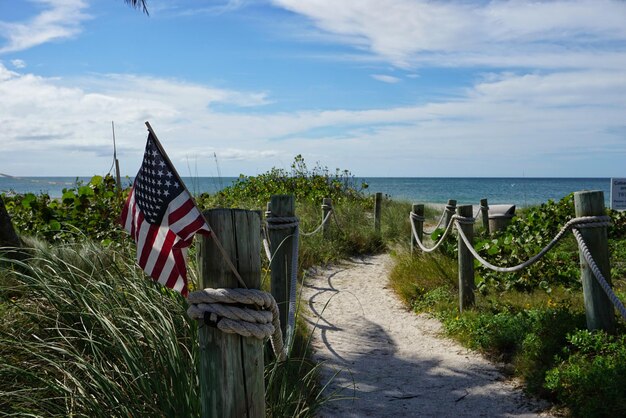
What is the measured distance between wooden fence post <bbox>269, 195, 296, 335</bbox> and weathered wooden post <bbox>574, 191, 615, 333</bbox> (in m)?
2.47

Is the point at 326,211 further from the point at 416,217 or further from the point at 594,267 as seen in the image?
the point at 594,267

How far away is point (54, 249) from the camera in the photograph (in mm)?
6176

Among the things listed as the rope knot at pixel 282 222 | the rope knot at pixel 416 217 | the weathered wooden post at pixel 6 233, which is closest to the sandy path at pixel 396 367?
the rope knot at pixel 282 222

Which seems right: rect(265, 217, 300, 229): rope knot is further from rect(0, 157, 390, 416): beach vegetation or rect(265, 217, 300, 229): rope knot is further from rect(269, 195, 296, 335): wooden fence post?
rect(0, 157, 390, 416): beach vegetation

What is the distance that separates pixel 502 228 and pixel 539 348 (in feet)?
17.5

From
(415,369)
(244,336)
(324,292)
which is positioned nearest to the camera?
(244,336)

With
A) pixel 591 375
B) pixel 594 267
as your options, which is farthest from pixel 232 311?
pixel 594 267

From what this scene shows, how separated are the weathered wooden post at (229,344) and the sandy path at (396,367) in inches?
59.1

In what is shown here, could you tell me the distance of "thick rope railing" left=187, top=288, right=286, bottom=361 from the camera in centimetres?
252

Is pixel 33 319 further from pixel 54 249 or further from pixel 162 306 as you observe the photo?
pixel 54 249

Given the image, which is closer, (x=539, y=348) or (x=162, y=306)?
(x=162, y=306)

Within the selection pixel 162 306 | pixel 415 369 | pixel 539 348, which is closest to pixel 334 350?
pixel 415 369


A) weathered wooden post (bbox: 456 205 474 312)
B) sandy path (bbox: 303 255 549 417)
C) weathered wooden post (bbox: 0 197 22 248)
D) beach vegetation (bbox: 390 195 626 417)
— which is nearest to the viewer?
beach vegetation (bbox: 390 195 626 417)

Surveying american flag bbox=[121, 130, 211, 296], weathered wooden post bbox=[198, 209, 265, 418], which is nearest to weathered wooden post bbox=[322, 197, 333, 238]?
american flag bbox=[121, 130, 211, 296]
